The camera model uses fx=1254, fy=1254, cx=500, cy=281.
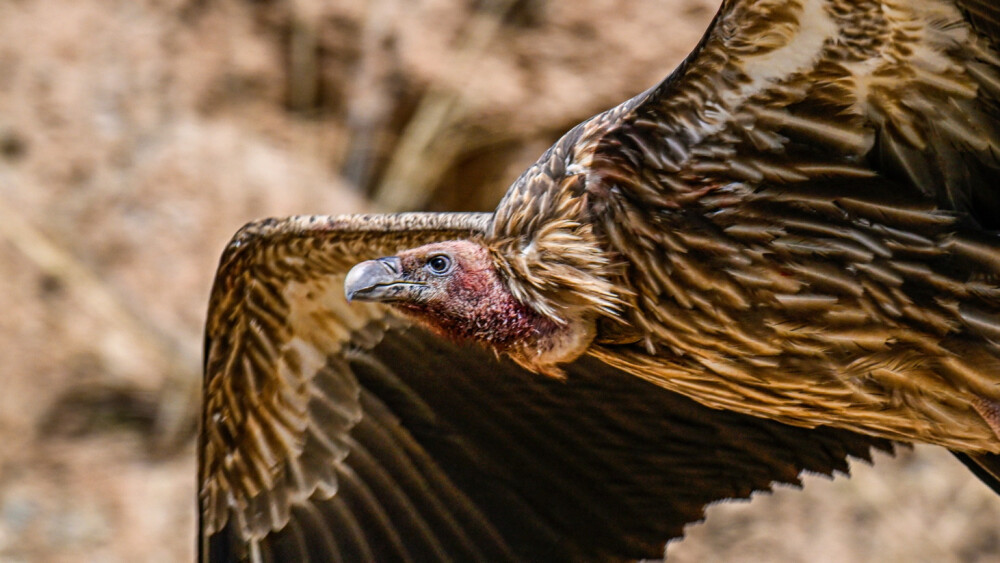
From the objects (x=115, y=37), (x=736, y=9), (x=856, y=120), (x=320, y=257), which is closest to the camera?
(x=736, y=9)

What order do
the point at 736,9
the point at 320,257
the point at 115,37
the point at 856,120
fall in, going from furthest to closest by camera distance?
the point at 115,37 < the point at 320,257 < the point at 856,120 < the point at 736,9

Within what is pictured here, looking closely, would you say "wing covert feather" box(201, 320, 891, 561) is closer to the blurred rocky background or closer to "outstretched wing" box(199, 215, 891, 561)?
"outstretched wing" box(199, 215, 891, 561)

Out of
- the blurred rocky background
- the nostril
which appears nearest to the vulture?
the nostril

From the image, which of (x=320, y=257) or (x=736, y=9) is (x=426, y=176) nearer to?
(x=320, y=257)

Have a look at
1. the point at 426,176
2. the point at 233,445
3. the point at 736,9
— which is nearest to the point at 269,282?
the point at 233,445

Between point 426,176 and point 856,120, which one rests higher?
point 426,176

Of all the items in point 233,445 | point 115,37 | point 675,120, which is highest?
point 115,37
